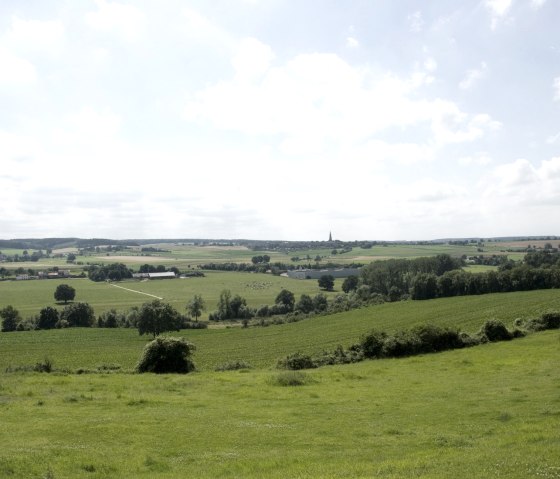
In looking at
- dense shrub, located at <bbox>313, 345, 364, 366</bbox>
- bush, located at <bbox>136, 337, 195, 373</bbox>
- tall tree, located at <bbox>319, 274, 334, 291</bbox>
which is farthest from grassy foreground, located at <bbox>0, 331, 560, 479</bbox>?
tall tree, located at <bbox>319, 274, 334, 291</bbox>

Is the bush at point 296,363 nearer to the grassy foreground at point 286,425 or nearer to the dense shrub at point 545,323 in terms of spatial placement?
the grassy foreground at point 286,425

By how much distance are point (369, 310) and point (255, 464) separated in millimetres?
85767

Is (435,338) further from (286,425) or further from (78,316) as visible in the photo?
(78,316)

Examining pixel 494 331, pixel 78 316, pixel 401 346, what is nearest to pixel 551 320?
pixel 494 331

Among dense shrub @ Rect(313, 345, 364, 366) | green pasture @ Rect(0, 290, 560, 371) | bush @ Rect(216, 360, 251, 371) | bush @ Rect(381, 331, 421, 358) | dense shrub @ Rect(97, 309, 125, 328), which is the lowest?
dense shrub @ Rect(97, 309, 125, 328)

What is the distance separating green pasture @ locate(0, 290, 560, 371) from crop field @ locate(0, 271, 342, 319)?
34.4 meters

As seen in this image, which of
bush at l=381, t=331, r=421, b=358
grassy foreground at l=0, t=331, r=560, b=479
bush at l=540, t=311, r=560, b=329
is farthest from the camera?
bush at l=540, t=311, r=560, b=329

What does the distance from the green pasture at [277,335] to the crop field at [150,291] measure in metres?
34.4

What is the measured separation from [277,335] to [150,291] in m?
90.6

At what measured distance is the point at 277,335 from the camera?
266 feet

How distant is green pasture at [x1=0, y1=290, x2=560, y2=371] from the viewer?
64.2 meters

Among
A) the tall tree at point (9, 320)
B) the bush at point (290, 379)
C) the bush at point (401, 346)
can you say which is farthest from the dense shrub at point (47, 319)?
the bush at point (290, 379)

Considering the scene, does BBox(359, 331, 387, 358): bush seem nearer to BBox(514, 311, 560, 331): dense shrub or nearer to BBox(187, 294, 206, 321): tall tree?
BBox(514, 311, 560, 331): dense shrub

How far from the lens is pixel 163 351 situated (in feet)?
136
